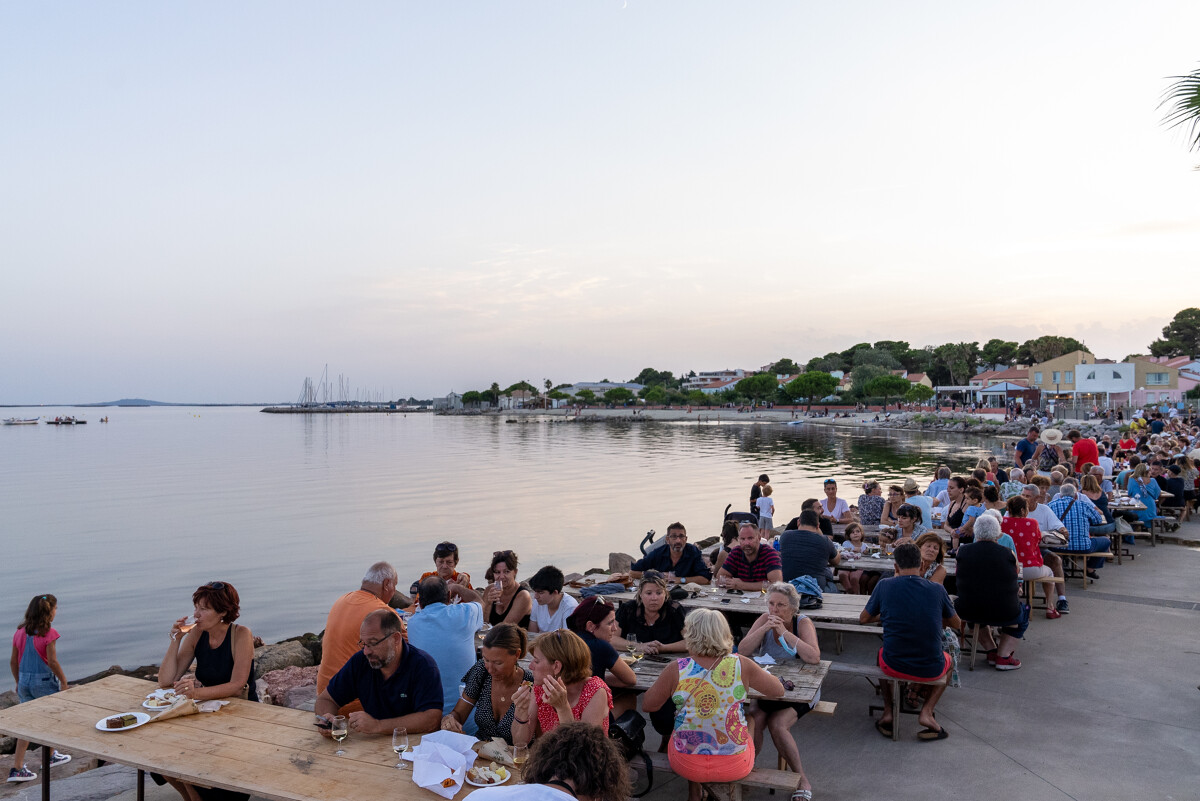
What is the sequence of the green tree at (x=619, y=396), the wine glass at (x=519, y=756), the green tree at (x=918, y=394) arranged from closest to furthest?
the wine glass at (x=519, y=756)
the green tree at (x=918, y=394)
the green tree at (x=619, y=396)

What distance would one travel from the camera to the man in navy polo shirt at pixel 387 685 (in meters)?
3.81

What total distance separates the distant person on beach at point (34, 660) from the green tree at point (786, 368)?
151303 mm

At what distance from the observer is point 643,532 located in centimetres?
2062

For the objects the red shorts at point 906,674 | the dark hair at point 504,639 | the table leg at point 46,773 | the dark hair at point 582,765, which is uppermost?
the dark hair at point 582,765

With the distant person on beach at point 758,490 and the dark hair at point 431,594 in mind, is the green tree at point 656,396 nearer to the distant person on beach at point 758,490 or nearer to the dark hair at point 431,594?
the distant person on beach at point 758,490

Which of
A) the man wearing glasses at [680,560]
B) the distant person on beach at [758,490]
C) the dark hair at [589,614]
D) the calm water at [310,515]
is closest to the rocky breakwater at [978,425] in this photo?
the calm water at [310,515]

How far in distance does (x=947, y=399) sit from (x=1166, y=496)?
307 feet

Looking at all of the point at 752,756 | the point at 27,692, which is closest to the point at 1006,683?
the point at 752,756

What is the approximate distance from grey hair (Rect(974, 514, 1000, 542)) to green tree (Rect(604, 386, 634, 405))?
14294cm

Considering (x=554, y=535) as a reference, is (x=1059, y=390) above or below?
above

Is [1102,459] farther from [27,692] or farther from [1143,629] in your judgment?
[27,692]

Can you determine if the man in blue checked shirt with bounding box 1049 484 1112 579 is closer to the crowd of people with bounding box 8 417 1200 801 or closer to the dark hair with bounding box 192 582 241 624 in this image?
the crowd of people with bounding box 8 417 1200 801

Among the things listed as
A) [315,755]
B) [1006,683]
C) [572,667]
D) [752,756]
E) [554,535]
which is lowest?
[554,535]

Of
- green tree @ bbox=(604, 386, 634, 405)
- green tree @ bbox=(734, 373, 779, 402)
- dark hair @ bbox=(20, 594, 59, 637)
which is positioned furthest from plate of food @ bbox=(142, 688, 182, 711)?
green tree @ bbox=(604, 386, 634, 405)
